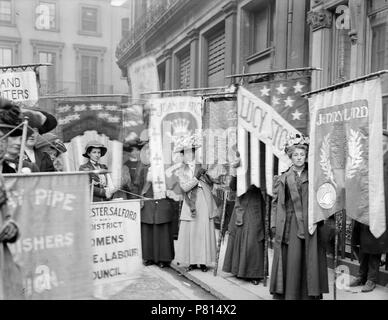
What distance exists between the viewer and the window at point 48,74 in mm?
10961

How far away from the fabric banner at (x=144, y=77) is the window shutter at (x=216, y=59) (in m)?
5.62

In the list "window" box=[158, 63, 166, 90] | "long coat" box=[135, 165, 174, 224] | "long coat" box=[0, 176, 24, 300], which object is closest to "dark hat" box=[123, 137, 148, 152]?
"long coat" box=[135, 165, 174, 224]

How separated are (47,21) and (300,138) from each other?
846 centimetres

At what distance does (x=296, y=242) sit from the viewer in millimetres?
4629

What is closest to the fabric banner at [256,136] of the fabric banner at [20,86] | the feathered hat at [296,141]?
the feathered hat at [296,141]

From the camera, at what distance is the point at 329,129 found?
432 cm

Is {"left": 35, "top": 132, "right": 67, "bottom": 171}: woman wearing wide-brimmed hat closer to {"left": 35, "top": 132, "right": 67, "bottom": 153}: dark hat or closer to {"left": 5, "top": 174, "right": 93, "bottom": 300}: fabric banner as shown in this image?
{"left": 35, "top": 132, "right": 67, "bottom": 153}: dark hat

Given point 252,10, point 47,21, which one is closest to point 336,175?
point 252,10

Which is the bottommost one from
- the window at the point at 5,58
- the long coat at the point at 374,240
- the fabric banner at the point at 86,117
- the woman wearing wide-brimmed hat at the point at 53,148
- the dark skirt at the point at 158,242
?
the dark skirt at the point at 158,242

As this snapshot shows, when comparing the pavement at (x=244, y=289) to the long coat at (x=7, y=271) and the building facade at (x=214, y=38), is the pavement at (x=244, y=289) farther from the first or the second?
the building facade at (x=214, y=38)

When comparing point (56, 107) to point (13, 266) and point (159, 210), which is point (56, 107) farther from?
point (13, 266)

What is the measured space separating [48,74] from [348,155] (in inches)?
385

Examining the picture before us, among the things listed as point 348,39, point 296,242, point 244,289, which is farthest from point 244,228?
point 348,39

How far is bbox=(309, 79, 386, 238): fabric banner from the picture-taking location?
3832 mm
